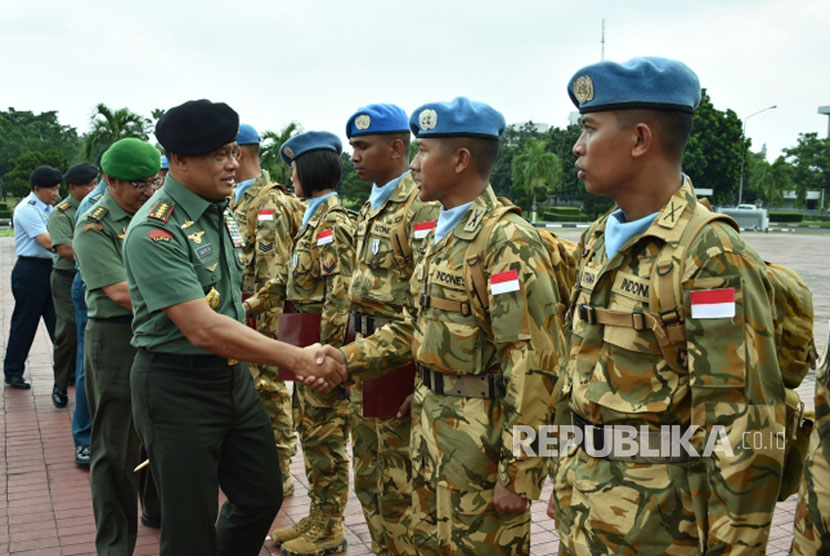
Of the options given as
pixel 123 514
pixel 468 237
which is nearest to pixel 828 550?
pixel 468 237

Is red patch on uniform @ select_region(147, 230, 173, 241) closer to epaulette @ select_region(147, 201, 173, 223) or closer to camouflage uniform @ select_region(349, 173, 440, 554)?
epaulette @ select_region(147, 201, 173, 223)

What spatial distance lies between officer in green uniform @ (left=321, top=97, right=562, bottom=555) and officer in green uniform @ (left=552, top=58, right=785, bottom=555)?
0.35 meters

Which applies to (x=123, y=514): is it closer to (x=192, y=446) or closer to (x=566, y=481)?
(x=192, y=446)

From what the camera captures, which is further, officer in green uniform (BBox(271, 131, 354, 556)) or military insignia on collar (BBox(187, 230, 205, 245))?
officer in green uniform (BBox(271, 131, 354, 556))

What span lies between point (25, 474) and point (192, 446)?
3233 mm

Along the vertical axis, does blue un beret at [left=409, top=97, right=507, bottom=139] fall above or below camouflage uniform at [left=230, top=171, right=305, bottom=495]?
above

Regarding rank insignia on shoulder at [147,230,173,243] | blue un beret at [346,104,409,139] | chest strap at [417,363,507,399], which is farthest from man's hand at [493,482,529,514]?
blue un beret at [346,104,409,139]

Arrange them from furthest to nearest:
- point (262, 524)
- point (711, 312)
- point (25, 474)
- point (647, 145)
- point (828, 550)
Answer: point (25, 474), point (262, 524), point (647, 145), point (711, 312), point (828, 550)

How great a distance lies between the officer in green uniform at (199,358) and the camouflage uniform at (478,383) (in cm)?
58

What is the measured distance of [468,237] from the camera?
284 cm

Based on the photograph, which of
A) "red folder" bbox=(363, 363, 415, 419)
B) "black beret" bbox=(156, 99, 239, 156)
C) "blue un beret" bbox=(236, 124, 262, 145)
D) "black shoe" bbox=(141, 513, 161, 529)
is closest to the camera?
"black beret" bbox=(156, 99, 239, 156)

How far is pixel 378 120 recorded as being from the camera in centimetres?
407

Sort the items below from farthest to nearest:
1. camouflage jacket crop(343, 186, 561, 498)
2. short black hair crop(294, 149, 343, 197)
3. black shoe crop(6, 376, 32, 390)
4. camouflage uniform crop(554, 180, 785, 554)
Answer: black shoe crop(6, 376, 32, 390) → short black hair crop(294, 149, 343, 197) → camouflage jacket crop(343, 186, 561, 498) → camouflage uniform crop(554, 180, 785, 554)

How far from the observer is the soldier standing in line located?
5145 mm
